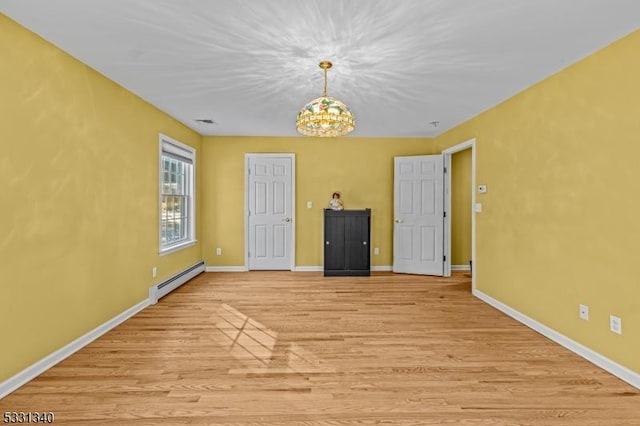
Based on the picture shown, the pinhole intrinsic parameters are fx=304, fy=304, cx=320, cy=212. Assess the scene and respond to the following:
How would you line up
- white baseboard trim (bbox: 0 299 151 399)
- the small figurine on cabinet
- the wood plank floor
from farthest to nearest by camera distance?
the small figurine on cabinet, white baseboard trim (bbox: 0 299 151 399), the wood plank floor

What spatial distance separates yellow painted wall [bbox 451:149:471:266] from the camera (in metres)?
5.52

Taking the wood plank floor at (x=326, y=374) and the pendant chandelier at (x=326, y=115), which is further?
the pendant chandelier at (x=326, y=115)

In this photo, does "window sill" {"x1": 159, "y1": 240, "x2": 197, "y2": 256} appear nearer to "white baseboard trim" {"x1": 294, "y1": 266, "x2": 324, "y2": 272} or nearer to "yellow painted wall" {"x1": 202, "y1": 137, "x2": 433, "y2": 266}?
"yellow painted wall" {"x1": 202, "y1": 137, "x2": 433, "y2": 266}

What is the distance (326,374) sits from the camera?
87.5 inches

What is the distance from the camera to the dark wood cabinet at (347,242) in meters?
5.10

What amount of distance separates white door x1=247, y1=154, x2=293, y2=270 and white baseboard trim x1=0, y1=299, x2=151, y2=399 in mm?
2397

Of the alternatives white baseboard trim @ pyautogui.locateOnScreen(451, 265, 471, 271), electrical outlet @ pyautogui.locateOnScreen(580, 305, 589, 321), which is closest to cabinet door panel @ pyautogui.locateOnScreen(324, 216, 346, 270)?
white baseboard trim @ pyautogui.locateOnScreen(451, 265, 471, 271)

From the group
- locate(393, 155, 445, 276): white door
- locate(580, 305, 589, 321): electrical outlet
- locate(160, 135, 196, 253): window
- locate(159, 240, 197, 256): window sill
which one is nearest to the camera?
locate(580, 305, 589, 321): electrical outlet

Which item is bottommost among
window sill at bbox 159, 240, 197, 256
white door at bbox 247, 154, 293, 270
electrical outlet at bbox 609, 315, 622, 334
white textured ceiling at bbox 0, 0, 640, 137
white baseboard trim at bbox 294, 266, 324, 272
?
→ white baseboard trim at bbox 294, 266, 324, 272

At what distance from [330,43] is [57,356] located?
3.17 metres

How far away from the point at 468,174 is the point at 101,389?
573 cm

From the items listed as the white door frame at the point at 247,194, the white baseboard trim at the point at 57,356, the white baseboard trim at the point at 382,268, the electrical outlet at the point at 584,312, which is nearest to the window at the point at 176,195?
the white door frame at the point at 247,194

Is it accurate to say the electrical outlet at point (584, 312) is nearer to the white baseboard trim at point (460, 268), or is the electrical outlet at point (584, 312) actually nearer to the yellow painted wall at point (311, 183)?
the white baseboard trim at point (460, 268)

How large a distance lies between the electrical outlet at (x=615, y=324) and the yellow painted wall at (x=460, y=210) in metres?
3.30
